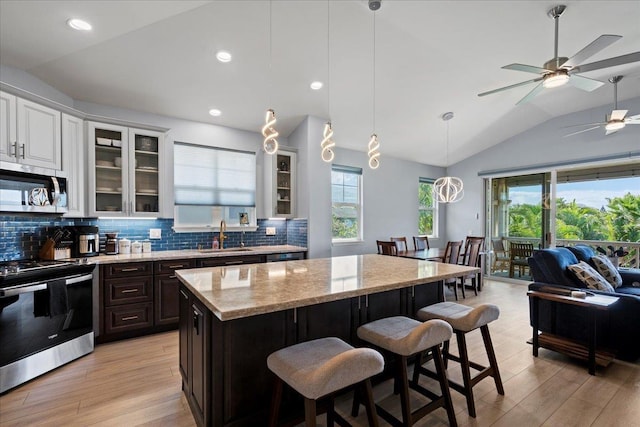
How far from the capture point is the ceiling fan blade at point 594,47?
7.29ft

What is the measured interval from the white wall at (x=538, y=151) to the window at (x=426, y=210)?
40 cm

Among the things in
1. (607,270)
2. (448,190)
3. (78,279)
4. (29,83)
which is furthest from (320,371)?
(448,190)

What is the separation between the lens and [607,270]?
369 cm

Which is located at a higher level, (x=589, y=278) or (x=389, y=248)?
(x=389, y=248)

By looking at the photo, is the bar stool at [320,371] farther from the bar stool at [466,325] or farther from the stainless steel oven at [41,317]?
the stainless steel oven at [41,317]

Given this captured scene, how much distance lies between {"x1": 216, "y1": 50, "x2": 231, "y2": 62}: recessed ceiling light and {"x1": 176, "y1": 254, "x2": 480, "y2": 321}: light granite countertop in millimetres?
2219

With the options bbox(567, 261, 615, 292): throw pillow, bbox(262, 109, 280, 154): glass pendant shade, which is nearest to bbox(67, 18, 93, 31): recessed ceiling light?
bbox(262, 109, 280, 154): glass pendant shade

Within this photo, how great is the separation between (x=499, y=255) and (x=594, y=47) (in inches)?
206

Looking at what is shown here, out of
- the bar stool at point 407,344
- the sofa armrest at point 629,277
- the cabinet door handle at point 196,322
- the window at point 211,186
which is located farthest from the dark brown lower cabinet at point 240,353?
the sofa armrest at point 629,277

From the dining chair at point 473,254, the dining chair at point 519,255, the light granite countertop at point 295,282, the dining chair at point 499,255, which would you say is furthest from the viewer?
the dining chair at point 499,255

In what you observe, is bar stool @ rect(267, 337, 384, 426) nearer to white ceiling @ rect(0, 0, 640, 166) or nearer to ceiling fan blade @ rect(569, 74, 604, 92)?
white ceiling @ rect(0, 0, 640, 166)

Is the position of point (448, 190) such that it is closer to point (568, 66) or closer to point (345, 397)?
point (568, 66)

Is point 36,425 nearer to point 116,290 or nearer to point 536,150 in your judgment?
point 116,290

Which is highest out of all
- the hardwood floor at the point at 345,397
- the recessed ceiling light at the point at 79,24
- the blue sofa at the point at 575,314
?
the recessed ceiling light at the point at 79,24
